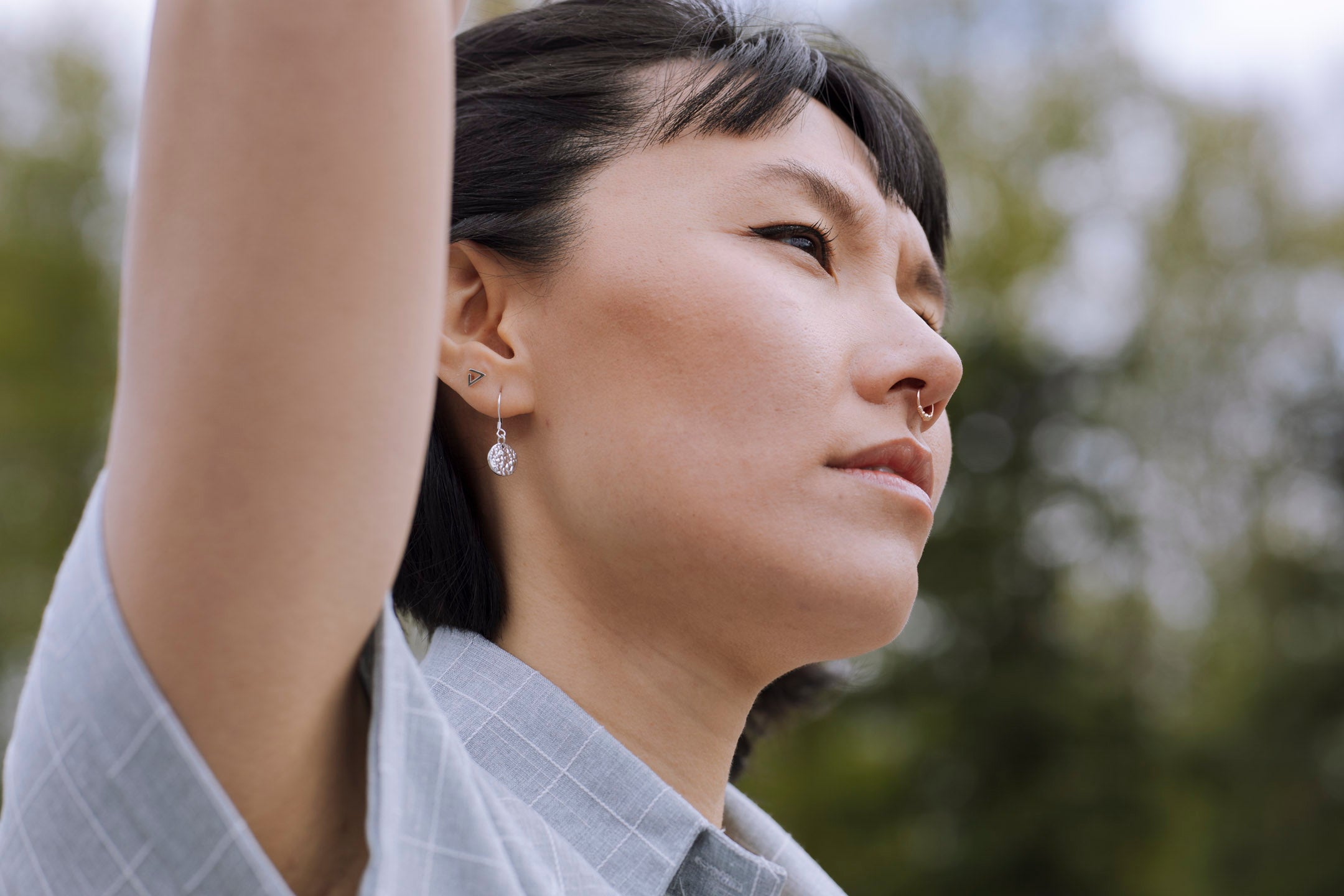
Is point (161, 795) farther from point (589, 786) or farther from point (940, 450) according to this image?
point (940, 450)

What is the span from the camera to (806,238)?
1.57 metres

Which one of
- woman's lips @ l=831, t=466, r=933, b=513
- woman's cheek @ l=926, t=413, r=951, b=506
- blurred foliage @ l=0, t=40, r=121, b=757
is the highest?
woman's lips @ l=831, t=466, r=933, b=513

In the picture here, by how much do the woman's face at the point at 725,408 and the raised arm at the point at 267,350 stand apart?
59cm

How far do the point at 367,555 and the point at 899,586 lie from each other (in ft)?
2.54

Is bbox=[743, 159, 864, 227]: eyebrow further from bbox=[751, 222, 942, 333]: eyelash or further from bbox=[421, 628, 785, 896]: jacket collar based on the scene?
bbox=[421, 628, 785, 896]: jacket collar

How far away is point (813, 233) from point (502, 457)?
19.8 inches

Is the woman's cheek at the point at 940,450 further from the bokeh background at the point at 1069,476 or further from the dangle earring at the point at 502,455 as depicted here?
the bokeh background at the point at 1069,476

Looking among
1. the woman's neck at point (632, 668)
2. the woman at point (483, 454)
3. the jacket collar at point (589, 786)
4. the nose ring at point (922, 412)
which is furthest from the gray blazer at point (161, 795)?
the nose ring at point (922, 412)

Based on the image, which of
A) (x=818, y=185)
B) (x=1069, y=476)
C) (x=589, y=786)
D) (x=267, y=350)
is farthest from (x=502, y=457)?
(x=1069, y=476)

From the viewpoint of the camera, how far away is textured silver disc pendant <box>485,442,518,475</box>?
5.15 ft

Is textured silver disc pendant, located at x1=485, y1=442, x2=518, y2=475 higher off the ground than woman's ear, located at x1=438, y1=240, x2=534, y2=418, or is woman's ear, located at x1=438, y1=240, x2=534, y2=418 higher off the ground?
woman's ear, located at x1=438, y1=240, x2=534, y2=418

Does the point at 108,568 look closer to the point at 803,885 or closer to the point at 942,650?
the point at 803,885

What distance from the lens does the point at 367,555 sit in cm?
85

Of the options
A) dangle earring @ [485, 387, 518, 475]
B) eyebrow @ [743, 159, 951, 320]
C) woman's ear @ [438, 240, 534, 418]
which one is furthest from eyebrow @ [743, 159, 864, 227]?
dangle earring @ [485, 387, 518, 475]
